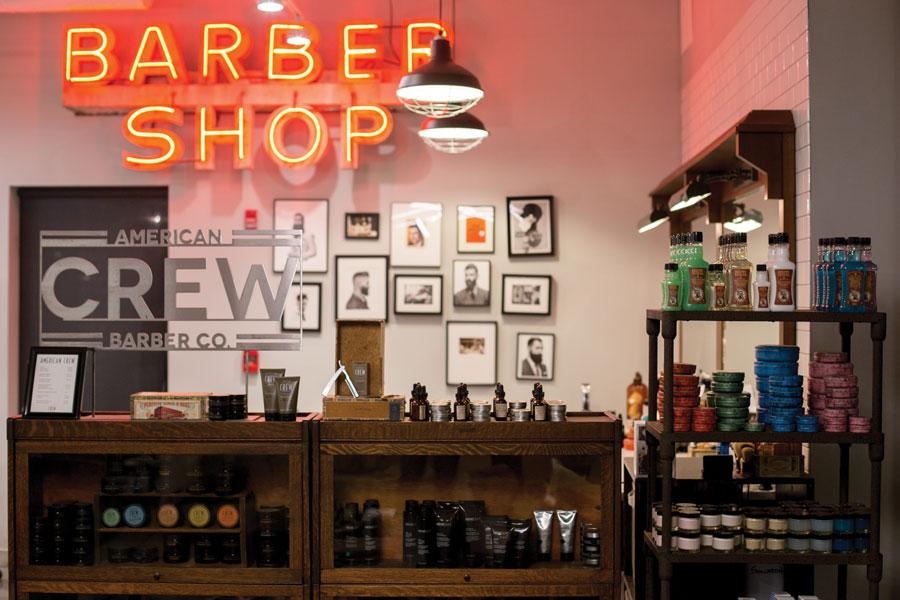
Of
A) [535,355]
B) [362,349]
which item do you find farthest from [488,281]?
[362,349]

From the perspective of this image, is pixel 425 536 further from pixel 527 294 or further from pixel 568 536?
pixel 527 294

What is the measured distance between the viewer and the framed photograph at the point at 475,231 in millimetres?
6758

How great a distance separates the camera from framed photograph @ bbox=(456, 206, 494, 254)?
22.2 feet

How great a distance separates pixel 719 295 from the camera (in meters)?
Result: 3.51

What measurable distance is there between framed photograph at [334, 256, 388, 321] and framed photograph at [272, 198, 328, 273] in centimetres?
14

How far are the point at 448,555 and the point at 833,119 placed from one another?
233 cm

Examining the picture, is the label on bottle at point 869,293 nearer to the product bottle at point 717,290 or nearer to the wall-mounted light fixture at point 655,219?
the product bottle at point 717,290

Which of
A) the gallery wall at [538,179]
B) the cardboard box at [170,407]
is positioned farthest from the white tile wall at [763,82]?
the cardboard box at [170,407]

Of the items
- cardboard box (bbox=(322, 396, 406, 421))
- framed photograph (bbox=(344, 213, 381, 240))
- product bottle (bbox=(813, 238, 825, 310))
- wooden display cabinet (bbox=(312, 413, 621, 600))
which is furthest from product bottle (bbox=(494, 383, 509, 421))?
framed photograph (bbox=(344, 213, 381, 240))

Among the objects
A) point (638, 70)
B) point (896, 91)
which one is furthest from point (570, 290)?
point (896, 91)

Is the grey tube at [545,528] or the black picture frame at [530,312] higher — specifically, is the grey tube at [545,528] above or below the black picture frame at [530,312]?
below

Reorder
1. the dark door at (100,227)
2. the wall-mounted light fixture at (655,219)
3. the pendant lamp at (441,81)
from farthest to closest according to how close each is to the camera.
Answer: the dark door at (100,227) → the wall-mounted light fixture at (655,219) → the pendant lamp at (441,81)

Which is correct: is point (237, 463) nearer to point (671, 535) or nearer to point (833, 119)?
point (671, 535)

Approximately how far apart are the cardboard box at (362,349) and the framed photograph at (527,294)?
9.82 feet
